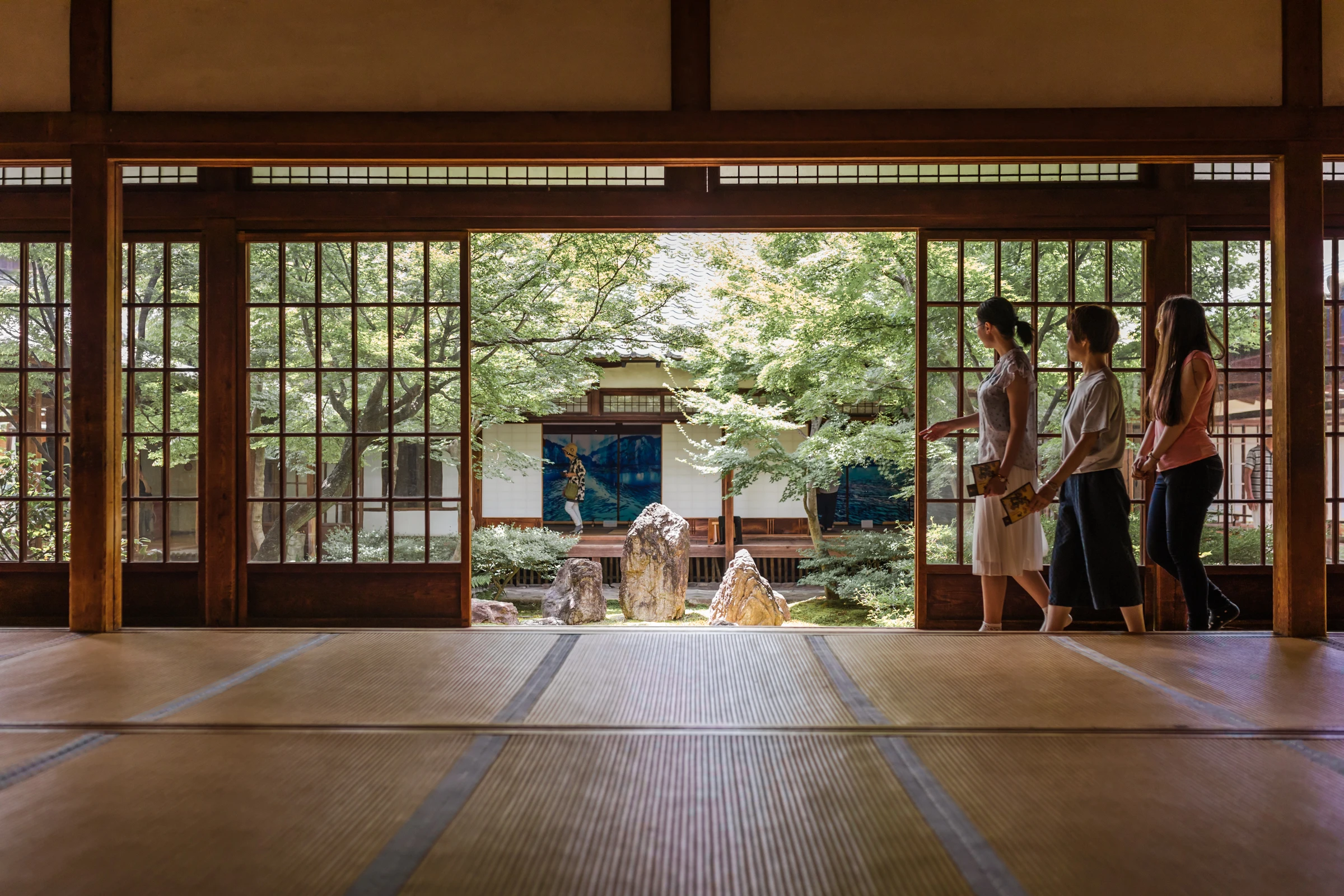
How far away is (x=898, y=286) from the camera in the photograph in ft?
20.2

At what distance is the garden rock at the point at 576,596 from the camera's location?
727 cm

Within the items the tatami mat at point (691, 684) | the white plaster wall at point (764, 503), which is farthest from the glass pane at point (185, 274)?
the white plaster wall at point (764, 503)

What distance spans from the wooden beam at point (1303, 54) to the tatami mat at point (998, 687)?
1931 mm

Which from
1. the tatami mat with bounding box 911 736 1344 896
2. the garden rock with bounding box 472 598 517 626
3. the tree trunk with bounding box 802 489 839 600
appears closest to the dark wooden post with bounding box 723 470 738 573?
the tree trunk with bounding box 802 489 839 600

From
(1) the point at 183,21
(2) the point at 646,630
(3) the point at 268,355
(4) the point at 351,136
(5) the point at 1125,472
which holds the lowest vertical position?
(2) the point at 646,630

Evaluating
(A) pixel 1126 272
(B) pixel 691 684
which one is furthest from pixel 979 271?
(B) pixel 691 684

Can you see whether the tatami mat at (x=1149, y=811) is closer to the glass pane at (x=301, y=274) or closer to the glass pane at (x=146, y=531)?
the glass pane at (x=301, y=274)

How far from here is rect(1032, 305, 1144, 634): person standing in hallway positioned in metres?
2.43

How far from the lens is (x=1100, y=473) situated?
2.46 metres

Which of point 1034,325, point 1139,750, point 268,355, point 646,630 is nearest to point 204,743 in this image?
point 646,630

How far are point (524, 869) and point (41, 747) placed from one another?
110cm

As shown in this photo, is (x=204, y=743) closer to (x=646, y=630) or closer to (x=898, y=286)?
(x=646, y=630)

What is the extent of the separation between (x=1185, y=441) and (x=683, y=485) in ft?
27.2

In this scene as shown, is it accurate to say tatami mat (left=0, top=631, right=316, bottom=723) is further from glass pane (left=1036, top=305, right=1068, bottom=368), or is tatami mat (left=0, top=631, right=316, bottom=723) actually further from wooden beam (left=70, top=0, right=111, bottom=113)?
glass pane (left=1036, top=305, right=1068, bottom=368)
